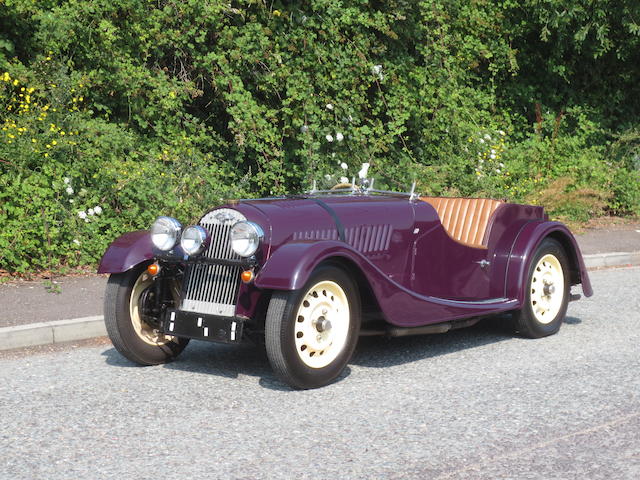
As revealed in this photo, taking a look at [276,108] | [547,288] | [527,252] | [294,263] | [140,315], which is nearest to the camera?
[294,263]

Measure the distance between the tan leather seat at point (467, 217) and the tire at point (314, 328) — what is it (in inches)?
64.0

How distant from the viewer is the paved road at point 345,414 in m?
4.32

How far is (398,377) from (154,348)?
167cm

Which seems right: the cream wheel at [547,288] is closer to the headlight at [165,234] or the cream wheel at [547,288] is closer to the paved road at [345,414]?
the paved road at [345,414]

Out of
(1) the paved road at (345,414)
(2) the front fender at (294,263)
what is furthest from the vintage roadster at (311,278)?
(1) the paved road at (345,414)

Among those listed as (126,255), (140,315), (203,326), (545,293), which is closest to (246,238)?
(203,326)

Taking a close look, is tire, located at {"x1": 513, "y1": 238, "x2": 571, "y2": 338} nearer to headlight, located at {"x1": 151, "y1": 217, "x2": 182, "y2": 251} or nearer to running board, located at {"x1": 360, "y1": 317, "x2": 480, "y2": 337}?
running board, located at {"x1": 360, "y1": 317, "x2": 480, "y2": 337}

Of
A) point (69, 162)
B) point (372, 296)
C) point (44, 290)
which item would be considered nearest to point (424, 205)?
point (372, 296)

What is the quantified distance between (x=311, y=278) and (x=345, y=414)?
0.88 m

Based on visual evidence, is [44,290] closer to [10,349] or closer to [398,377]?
[10,349]

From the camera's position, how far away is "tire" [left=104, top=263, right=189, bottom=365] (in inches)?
241

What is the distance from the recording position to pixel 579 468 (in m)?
4.27

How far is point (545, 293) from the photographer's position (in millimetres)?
7457

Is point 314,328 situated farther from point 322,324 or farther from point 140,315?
point 140,315
